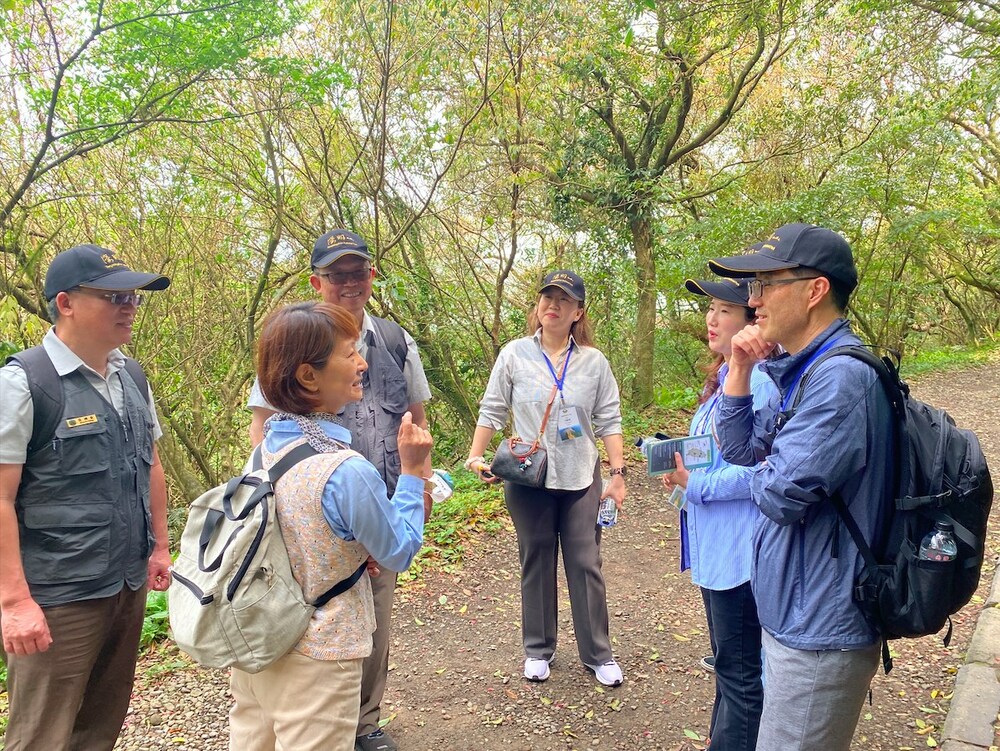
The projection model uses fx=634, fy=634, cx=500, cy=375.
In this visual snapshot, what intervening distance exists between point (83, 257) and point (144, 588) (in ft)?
4.27

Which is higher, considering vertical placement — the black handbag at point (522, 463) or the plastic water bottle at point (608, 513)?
the black handbag at point (522, 463)

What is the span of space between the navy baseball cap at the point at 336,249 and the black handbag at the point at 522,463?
3.89 feet

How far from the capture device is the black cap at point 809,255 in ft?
5.86

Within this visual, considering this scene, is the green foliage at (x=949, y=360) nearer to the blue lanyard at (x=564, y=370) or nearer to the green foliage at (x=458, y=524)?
the green foliage at (x=458, y=524)

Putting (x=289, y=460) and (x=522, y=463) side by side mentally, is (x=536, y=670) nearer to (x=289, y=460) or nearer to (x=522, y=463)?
(x=522, y=463)

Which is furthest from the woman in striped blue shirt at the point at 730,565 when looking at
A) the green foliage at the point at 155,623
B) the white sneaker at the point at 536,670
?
the green foliage at the point at 155,623

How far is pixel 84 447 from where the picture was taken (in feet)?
7.31

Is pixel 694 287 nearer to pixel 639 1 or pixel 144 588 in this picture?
pixel 144 588

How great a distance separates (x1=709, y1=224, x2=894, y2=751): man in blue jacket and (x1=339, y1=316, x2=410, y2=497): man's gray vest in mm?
1533

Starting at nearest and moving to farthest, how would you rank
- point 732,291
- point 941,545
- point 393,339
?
point 941,545 → point 732,291 → point 393,339

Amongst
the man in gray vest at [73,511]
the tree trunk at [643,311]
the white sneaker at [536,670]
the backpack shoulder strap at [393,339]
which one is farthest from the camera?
the tree trunk at [643,311]

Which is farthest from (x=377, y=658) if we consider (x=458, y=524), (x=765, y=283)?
(x=458, y=524)

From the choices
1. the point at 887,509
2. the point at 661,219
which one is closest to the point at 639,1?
the point at 661,219

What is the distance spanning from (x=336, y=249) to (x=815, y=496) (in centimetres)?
207
